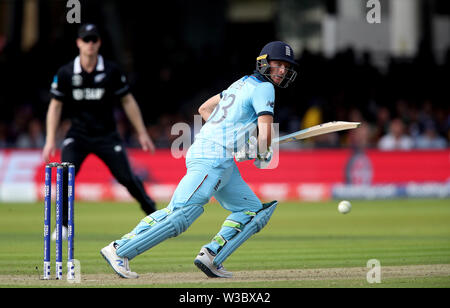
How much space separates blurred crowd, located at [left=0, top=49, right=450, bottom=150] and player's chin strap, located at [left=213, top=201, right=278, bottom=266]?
10700 mm

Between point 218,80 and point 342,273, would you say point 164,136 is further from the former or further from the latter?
point 342,273

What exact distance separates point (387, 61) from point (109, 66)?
43.6 feet

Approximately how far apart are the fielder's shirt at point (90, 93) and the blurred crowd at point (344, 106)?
7885mm

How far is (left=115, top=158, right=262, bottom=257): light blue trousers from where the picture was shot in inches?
275

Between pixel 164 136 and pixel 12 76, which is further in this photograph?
pixel 12 76

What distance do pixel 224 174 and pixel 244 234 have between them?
1.87 ft

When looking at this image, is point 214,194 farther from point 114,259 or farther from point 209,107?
point 114,259

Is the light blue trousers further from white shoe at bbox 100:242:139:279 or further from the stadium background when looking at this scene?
the stadium background

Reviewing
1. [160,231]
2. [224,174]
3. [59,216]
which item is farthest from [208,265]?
[59,216]

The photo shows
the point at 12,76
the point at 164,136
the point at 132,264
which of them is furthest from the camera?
the point at 12,76

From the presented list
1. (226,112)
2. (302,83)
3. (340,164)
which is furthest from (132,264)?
(302,83)

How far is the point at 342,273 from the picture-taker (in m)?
7.59

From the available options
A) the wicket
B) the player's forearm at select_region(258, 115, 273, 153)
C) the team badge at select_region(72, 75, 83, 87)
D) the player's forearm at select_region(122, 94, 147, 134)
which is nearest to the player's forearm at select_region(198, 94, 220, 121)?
the player's forearm at select_region(258, 115, 273, 153)
